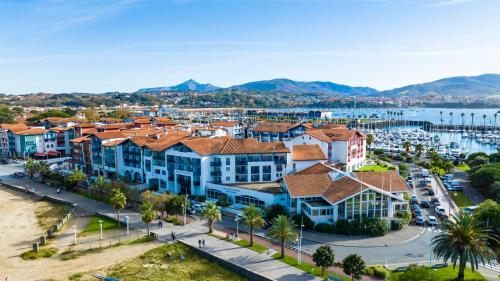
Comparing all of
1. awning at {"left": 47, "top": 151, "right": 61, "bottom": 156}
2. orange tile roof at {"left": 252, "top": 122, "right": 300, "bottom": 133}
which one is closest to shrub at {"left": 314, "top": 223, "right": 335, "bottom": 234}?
orange tile roof at {"left": 252, "top": 122, "right": 300, "bottom": 133}

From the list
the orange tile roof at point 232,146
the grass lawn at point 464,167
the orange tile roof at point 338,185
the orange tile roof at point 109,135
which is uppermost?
the orange tile roof at point 109,135

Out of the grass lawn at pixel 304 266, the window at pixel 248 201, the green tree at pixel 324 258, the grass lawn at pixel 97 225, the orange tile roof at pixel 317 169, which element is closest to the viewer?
the green tree at pixel 324 258

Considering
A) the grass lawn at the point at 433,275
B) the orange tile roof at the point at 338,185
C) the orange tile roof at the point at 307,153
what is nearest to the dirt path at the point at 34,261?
the orange tile roof at the point at 338,185

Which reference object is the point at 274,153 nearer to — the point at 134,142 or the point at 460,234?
the point at 134,142

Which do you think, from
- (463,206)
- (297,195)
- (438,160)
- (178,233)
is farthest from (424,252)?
(438,160)

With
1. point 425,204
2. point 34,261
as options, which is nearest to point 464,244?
point 425,204

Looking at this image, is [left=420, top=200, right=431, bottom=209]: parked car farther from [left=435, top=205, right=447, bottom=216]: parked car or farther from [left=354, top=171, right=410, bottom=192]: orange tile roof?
[left=354, top=171, right=410, bottom=192]: orange tile roof

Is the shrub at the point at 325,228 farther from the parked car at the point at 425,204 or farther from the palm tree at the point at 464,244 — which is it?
the parked car at the point at 425,204
